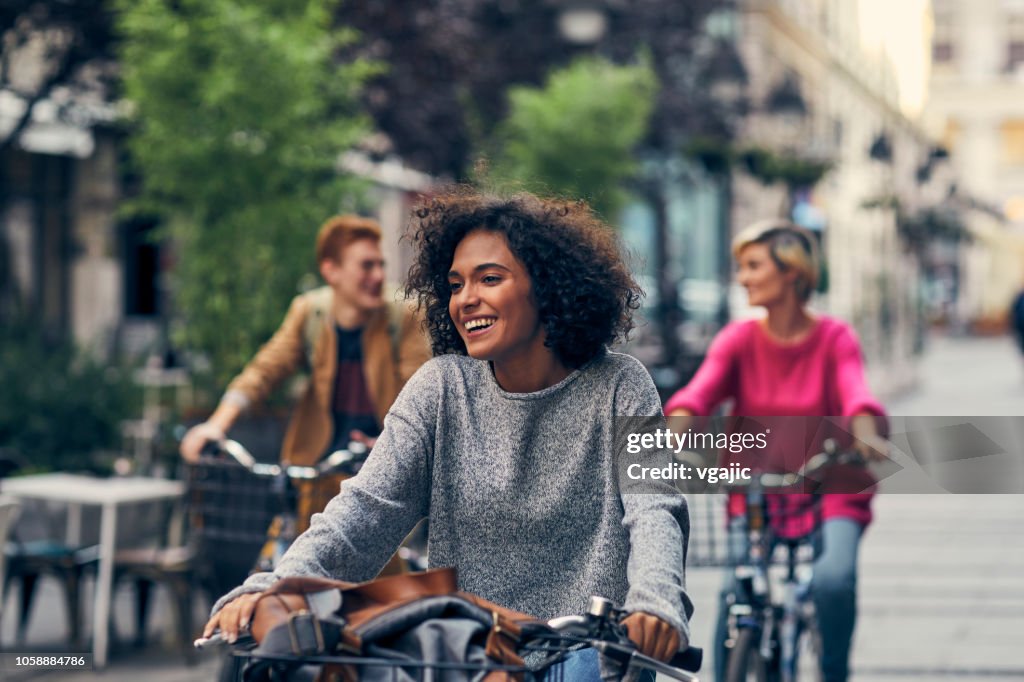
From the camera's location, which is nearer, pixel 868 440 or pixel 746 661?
pixel 868 440

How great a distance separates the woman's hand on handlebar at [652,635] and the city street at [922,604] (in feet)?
14.0

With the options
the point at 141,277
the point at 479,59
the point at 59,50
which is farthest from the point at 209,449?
the point at 141,277

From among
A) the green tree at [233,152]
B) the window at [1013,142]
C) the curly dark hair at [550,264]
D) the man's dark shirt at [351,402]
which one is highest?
the window at [1013,142]

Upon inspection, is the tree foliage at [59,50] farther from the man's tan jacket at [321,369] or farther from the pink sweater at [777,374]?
the pink sweater at [777,374]

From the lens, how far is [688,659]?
2.55 metres

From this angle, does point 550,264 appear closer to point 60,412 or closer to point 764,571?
point 764,571

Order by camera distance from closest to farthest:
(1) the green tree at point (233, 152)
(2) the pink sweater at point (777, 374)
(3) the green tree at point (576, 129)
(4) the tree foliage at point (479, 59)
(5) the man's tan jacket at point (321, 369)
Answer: (2) the pink sweater at point (777, 374), (5) the man's tan jacket at point (321, 369), (1) the green tree at point (233, 152), (4) the tree foliage at point (479, 59), (3) the green tree at point (576, 129)

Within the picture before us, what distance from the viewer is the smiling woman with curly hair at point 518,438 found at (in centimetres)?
283

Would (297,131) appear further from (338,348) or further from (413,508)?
(413,508)

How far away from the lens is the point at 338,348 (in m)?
5.57

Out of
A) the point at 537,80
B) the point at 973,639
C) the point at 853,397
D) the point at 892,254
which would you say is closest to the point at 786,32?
the point at 892,254

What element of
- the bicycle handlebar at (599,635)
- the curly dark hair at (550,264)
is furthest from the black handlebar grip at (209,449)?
the bicycle handlebar at (599,635)

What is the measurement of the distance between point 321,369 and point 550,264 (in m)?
2.72

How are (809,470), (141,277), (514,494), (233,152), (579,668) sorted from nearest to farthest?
(579,668) → (514,494) → (809,470) → (233,152) → (141,277)
